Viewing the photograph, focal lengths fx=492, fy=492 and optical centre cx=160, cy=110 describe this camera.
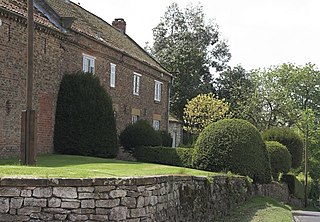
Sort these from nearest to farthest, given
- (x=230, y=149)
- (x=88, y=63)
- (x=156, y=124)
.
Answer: (x=230, y=149)
(x=88, y=63)
(x=156, y=124)

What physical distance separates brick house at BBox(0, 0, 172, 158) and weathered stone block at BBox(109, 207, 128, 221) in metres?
10.5

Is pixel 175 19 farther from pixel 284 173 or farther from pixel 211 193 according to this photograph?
pixel 211 193

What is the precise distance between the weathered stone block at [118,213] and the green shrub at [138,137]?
17.9 m

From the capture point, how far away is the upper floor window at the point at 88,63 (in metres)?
25.1

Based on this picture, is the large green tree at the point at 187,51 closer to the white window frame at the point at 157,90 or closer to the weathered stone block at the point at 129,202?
the white window frame at the point at 157,90

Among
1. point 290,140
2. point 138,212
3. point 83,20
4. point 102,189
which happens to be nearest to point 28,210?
point 102,189

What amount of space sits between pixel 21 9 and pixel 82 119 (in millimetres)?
5441

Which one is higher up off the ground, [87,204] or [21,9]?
[21,9]

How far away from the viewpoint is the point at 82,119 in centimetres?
2216

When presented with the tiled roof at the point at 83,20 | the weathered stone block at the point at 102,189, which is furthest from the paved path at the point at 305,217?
the tiled roof at the point at 83,20

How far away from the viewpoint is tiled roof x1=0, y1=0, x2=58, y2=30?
61.7ft

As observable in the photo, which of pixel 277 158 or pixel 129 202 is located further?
pixel 277 158

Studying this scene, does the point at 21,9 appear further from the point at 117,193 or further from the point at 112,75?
the point at 117,193

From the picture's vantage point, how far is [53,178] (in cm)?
880
